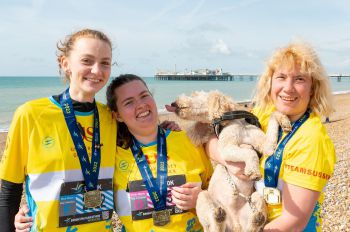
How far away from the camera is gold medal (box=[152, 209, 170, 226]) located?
123 inches

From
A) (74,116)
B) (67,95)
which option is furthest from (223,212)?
(67,95)

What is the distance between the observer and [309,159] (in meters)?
2.83

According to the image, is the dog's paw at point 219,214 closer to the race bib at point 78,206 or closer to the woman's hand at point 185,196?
the woman's hand at point 185,196

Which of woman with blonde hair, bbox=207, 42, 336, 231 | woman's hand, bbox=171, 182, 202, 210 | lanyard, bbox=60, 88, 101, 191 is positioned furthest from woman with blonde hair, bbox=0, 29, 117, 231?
woman with blonde hair, bbox=207, 42, 336, 231

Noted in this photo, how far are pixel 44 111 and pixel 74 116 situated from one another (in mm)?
274

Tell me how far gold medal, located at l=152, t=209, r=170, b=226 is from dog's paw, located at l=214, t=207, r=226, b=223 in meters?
0.46

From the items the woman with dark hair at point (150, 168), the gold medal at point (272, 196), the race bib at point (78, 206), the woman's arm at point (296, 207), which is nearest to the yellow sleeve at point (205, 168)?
the woman with dark hair at point (150, 168)

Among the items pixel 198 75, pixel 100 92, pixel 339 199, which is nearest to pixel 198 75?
pixel 198 75

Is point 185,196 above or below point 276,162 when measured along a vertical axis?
below

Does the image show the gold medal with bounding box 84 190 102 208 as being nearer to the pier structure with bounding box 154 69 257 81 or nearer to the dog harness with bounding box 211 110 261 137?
the dog harness with bounding box 211 110 261 137

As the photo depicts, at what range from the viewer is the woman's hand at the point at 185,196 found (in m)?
3.20

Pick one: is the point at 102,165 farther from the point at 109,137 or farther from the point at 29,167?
the point at 29,167

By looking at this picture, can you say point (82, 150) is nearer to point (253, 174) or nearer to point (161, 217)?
point (161, 217)

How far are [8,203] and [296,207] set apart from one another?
2577 millimetres
